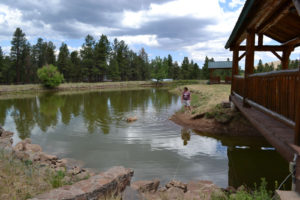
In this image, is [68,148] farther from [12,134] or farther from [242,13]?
[242,13]

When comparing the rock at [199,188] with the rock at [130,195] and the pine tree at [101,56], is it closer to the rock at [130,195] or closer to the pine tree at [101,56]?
the rock at [130,195]

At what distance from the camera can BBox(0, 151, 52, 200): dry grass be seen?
3799mm

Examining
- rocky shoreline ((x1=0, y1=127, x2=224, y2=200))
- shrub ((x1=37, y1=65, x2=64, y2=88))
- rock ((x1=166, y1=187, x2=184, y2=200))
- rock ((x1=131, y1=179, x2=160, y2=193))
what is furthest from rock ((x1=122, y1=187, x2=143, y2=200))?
shrub ((x1=37, y1=65, x2=64, y2=88))

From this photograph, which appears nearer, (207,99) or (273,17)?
(273,17)

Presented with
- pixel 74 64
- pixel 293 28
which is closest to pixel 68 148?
pixel 293 28

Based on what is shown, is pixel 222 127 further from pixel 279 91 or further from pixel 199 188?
pixel 279 91

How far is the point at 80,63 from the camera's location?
229 ft

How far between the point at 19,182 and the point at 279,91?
17.2 feet

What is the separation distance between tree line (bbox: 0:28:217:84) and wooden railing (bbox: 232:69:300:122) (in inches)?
2463

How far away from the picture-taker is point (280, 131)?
173 inches

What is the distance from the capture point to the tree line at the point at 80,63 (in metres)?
61.3

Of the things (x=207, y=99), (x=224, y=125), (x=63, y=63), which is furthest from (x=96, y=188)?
(x=63, y=63)

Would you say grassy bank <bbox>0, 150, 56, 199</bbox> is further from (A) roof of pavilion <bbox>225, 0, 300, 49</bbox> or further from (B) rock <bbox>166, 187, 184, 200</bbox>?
(A) roof of pavilion <bbox>225, 0, 300, 49</bbox>

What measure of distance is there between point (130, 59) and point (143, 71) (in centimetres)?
649
